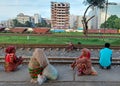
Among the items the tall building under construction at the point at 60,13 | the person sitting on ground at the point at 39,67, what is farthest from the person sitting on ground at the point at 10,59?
the tall building under construction at the point at 60,13

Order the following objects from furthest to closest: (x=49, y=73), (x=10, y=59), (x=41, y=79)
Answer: (x=10, y=59) < (x=49, y=73) < (x=41, y=79)

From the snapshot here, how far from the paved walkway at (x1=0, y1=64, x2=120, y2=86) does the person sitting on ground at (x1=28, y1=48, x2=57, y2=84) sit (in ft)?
0.75

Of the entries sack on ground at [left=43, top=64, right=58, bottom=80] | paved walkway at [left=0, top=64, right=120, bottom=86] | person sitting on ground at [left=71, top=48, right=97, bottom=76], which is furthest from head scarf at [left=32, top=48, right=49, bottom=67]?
person sitting on ground at [left=71, top=48, right=97, bottom=76]

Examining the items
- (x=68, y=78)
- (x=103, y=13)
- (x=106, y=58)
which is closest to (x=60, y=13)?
(x=103, y=13)

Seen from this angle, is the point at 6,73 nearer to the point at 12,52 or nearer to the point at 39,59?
the point at 12,52

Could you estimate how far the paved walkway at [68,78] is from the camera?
7.80 metres

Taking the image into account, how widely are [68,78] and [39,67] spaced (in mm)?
1174

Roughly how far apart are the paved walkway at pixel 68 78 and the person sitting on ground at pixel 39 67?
23 cm

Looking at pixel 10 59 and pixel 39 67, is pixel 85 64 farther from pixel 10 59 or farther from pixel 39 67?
pixel 10 59

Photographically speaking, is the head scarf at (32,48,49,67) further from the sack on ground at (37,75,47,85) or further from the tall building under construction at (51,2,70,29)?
the tall building under construction at (51,2,70,29)

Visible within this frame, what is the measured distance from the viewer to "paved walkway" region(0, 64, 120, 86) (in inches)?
307

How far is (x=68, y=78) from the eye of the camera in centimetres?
846

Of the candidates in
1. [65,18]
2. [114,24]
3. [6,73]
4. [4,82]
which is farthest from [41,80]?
[65,18]

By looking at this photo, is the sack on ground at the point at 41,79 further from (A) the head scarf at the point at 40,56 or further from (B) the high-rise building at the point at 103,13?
(B) the high-rise building at the point at 103,13
